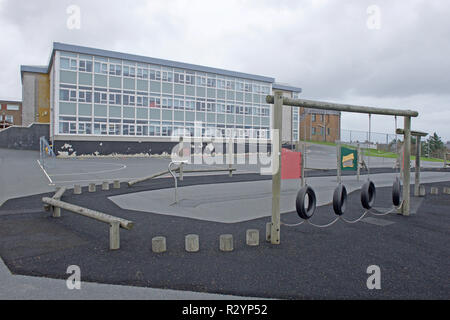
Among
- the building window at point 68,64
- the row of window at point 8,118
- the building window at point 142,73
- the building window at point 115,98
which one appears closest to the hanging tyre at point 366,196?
the building window at point 115,98

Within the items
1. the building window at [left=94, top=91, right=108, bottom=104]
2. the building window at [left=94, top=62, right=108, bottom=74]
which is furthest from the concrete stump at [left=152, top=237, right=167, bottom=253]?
the building window at [left=94, top=62, right=108, bottom=74]

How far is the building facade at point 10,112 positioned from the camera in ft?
226

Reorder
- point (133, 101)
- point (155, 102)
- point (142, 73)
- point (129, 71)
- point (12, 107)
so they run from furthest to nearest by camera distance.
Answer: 1. point (12, 107)
2. point (155, 102)
3. point (142, 73)
4. point (133, 101)
5. point (129, 71)

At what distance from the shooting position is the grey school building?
40.1 metres

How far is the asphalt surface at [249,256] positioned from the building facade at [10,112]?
73.0m

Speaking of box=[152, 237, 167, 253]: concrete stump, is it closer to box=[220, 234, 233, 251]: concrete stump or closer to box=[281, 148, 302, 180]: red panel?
box=[220, 234, 233, 251]: concrete stump

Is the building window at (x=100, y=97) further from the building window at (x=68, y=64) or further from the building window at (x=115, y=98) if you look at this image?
the building window at (x=68, y=64)

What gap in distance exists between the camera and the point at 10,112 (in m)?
69.6

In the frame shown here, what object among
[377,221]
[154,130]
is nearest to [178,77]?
[154,130]

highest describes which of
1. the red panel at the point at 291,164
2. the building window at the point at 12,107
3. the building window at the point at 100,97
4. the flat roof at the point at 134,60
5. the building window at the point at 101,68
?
the flat roof at the point at 134,60

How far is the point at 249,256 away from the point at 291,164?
8.38 feet

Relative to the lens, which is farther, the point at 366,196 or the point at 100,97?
the point at 100,97

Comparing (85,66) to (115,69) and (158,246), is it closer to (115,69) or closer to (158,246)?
(115,69)

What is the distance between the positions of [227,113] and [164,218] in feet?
147
